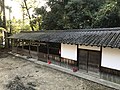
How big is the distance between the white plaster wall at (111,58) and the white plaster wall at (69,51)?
261 cm

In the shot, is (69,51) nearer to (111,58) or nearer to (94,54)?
(94,54)

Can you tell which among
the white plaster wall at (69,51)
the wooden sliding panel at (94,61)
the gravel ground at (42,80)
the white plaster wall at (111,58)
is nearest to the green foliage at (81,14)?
the white plaster wall at (69,51)

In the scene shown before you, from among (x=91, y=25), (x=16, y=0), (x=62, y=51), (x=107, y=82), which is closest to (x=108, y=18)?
(x=91, y=25)

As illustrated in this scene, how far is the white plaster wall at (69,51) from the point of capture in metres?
A: 11.2

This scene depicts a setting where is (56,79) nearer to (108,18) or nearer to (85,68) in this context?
(85,68)

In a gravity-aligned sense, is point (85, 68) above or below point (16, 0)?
below

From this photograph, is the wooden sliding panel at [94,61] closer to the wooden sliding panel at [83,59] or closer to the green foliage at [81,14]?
the wooden sliding panel at [83,59]

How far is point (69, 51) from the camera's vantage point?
11.6 m

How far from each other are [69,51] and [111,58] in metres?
3.87

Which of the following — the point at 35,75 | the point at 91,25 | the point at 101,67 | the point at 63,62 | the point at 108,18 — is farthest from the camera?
the point at 91,25

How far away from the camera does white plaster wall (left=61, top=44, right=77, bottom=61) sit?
1116 cm

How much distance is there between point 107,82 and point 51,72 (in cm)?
450

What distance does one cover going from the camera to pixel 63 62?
1214 cm

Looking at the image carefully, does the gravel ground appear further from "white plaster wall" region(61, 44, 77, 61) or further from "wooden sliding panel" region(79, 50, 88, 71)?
"white plaster wall" region(61, 44, 77, 61)
